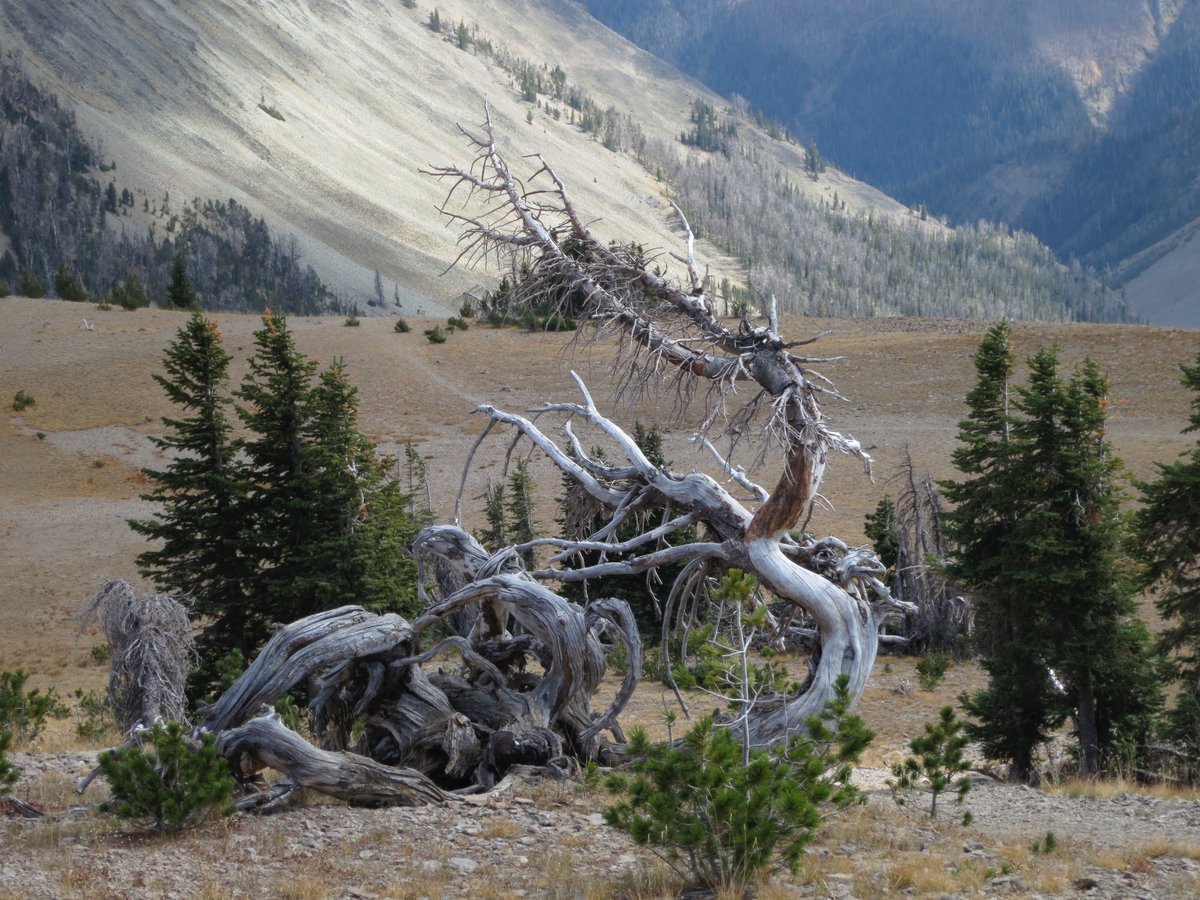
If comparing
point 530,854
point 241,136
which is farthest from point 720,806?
point 241,136

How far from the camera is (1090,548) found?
1442 centimetres

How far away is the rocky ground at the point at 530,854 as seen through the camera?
6.76 metres

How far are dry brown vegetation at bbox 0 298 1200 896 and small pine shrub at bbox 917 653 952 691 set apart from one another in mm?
367

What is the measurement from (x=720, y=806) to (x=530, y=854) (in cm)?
170

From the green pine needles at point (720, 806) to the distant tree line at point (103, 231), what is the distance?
4990 inches

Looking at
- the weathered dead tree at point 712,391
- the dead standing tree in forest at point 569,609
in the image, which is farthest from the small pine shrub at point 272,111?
the weathered dead tree at point 712,391

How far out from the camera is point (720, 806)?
6523 millimetres

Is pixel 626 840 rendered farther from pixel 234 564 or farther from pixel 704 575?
pixel 234 564

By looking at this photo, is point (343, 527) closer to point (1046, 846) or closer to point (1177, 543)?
point (1177, 543)

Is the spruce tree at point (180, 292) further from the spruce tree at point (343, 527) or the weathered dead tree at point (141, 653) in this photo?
the weathered dead tree at point (141, 653)

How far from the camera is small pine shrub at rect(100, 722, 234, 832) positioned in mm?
7691

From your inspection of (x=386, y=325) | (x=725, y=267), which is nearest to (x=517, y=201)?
(x=386, y=325)

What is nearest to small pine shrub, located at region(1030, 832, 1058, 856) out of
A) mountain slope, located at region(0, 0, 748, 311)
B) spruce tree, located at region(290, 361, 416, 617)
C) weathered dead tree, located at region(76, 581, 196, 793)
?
weathered dead tree, located at region(76, 581, 196, 793)

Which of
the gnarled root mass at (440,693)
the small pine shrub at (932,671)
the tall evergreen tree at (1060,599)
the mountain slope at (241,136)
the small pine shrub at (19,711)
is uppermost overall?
the mountain slope at (241,136)
